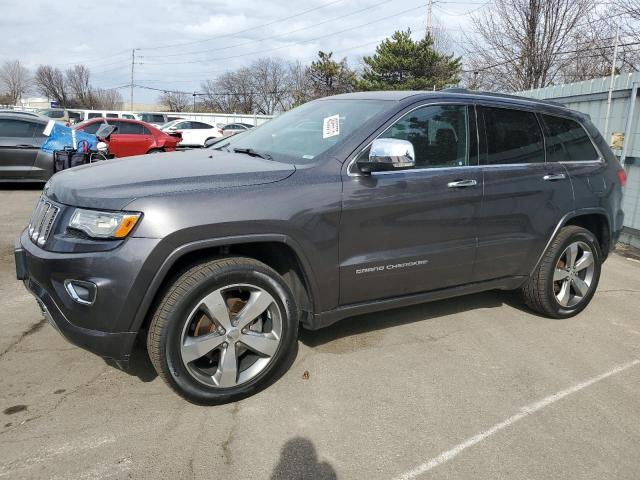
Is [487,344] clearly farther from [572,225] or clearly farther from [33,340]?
[33,340]

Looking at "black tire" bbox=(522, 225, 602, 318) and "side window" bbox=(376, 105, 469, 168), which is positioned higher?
"side window" bbox=(376, 105, 469, 168)

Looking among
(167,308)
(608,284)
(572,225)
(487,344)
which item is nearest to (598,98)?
(608,284)

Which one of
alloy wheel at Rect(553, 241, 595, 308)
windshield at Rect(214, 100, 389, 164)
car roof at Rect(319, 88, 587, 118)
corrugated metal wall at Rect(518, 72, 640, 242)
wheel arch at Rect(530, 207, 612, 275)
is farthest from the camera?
corrugated metal wall at Rect(518, 72, 640, 242)

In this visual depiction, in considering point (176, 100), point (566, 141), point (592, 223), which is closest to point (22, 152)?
point (566, 141)

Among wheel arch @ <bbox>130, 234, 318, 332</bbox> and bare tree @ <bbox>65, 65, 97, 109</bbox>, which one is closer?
wheel arch @ <bbox>130, 234, 318, 332</bbox>

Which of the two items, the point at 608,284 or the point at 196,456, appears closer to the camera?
the point at 196,456

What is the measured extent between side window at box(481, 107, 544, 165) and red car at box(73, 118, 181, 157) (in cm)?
1110

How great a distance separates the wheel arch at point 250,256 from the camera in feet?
8.77

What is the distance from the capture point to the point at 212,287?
2801 mm

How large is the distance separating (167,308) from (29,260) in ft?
2.75

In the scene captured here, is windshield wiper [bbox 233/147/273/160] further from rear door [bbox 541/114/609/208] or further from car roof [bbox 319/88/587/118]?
rear door [bbox 541/114/609/208]

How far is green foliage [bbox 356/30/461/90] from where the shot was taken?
32.7 meters

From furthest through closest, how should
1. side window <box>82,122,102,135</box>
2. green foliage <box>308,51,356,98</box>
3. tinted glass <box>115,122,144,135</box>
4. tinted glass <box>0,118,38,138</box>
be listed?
green foliage <box>308,51,356,98</box>, side window <box>82,122,102,135</box>, tinted glass <box>115,122,144,135</box>, tinted glass <box>0,118,38,138</box>

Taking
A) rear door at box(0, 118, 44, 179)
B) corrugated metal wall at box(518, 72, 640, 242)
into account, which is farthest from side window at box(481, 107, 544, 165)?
rear door at box(0, 118, 44, 179)
